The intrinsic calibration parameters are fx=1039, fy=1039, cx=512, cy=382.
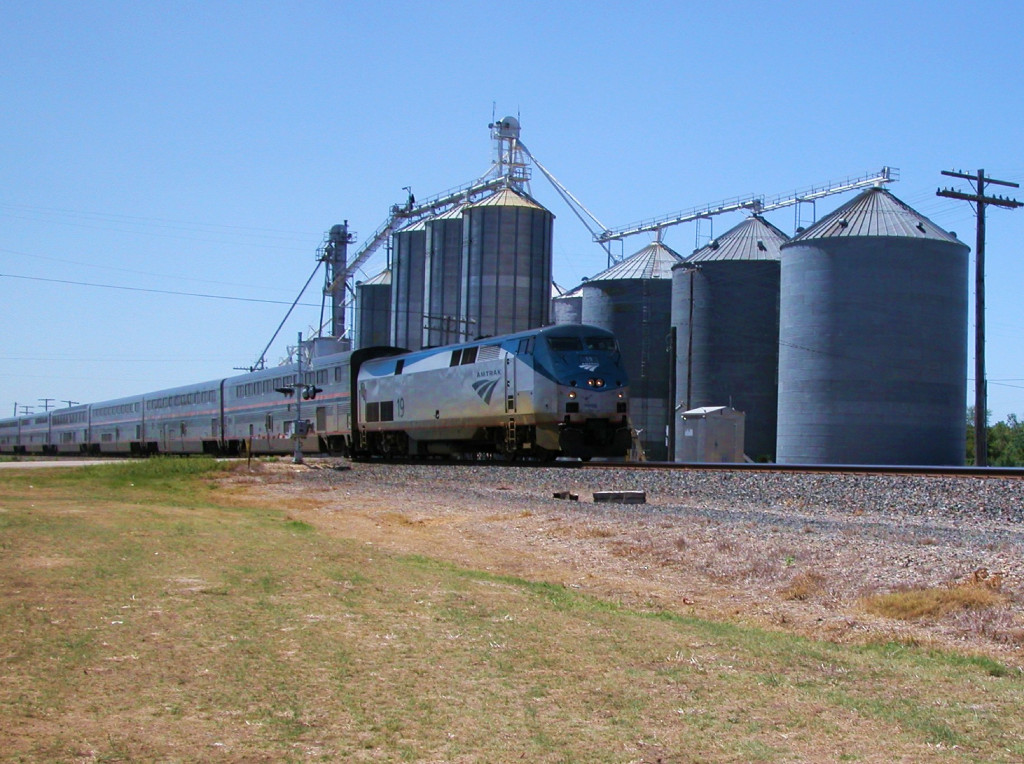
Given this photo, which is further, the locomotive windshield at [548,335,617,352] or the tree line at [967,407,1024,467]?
the tree line at [967,407,1024,467]

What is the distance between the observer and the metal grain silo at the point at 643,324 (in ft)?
197

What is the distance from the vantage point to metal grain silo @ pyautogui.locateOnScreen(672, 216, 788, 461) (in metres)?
54.1

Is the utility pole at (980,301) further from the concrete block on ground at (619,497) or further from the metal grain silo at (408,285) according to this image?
the metal grain silo at (408,285)

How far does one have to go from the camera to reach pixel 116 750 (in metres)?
4.79

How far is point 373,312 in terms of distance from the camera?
8050cm

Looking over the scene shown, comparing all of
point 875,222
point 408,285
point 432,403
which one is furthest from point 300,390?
point 408,285

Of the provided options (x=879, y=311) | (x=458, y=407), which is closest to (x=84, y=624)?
(x=458, y=407)

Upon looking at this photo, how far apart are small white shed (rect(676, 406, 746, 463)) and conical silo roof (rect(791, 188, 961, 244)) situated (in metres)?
11.5

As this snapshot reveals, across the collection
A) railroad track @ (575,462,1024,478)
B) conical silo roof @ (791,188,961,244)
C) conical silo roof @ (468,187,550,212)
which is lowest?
railroad track @ (575,462,1024,478)

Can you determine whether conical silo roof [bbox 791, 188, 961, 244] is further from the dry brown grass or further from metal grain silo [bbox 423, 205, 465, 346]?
the dry brown grass

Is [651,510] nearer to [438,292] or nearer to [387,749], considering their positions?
[387,749]

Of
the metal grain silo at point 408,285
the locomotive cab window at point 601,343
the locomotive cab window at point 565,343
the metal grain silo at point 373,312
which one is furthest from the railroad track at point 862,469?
the metal grain silo at point 373,312

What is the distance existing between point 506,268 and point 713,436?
22.9 meters

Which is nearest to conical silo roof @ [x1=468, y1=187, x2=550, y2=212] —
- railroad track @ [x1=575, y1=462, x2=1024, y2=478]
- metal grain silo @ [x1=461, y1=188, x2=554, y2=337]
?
metal grain silo @ [x1=461, y1=188, x2=554, y2=337]
